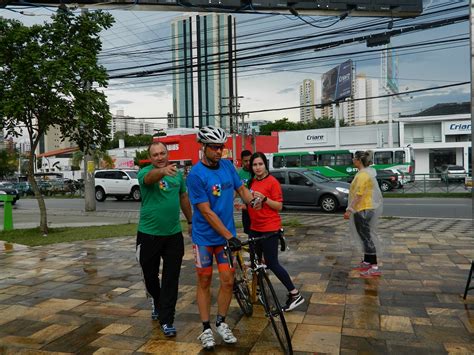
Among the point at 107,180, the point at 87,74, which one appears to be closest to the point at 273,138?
the point at 107,180

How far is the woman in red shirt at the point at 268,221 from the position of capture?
4.52 meters

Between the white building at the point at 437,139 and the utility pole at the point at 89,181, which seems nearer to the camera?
the utility pole at the point at 89,181

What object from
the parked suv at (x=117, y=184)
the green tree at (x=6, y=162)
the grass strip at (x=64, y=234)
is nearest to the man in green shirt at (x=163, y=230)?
the grass strip at (x=64, y=234)

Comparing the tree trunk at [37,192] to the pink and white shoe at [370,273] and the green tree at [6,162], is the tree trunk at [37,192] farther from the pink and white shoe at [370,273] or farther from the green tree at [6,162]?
the green tree at [6,162]

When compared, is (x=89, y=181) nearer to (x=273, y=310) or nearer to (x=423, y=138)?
(x=273, y=310)

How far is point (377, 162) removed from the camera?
30.2 metres

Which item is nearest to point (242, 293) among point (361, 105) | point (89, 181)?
point (89, 181)

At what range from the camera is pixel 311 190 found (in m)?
15.8

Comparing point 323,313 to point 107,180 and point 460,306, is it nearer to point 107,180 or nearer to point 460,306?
point 460,306

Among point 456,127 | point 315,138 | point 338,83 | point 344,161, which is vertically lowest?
point 344,161

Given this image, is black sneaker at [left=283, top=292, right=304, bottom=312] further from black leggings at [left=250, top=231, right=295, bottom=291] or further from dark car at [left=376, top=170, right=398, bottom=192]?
dark car at [left=376, top=170, right=398, bottom=192]

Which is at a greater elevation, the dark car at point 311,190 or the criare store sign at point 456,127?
the criare store sign at point 456,127

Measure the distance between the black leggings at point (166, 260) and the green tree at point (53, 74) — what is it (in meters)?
6.53

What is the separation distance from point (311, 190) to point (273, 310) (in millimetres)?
12413
